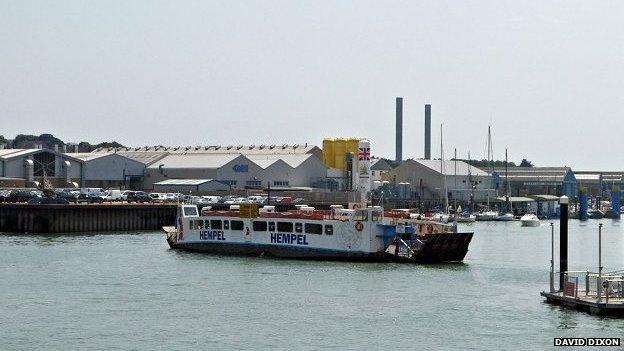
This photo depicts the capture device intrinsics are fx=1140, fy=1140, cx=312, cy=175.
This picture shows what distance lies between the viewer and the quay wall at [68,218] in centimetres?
10662

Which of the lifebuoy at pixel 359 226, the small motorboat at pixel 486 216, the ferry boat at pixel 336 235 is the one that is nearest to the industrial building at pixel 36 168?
the small motorboat at pixel 486 216

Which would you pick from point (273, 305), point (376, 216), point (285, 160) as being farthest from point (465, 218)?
point (273, 305)

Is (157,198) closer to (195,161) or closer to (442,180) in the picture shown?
(195,161)

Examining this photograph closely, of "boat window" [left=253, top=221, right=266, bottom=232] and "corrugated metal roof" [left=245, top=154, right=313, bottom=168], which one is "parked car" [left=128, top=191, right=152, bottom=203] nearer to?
"corrugated metal roof" [left=245, top=154, right=313, bottom=168]

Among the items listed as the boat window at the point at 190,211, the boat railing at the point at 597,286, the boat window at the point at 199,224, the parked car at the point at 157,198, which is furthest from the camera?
the parked car at the point at 157,198

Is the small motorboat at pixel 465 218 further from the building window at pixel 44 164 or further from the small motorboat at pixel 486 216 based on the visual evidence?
the building window at pixel 44 164

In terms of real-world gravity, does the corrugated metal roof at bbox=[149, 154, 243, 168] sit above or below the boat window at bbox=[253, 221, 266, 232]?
above

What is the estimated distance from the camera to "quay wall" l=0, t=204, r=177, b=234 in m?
107

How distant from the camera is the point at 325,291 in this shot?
54.3 metres

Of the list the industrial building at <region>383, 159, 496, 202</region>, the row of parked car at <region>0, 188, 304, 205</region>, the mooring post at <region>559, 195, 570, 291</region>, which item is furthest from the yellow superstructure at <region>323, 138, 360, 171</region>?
the mooring post at <region>559, 195, 570, 291</region>

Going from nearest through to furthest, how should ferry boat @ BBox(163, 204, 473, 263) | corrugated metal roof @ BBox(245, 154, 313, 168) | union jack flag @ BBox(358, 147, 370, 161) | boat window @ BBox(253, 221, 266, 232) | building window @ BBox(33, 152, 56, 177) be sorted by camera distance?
ferry boat @ BBox(163, 204, 473, 263) < union jack flag @ BBox(358, 147, 370, 161) < boat window @ BBox(253, 221, 266, 232) < building window @ BBox(33, 152, 56, 177) < corrugated metal roof @ BBox(245, 154, 313, 168)

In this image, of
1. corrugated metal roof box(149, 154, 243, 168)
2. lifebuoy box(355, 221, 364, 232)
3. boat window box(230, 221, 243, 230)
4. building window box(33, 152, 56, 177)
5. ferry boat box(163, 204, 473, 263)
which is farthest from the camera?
corrugated metal roof box(149, 154, 243, 168)

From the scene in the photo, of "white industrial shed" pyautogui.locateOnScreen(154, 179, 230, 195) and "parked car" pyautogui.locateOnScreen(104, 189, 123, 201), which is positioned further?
"white industrial shed" pyautogui.locateOnScreen(154, 179, 230, 195)

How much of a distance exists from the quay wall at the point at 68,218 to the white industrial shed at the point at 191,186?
121 feet
